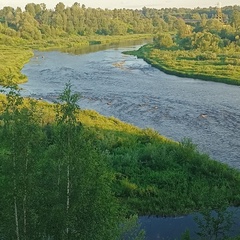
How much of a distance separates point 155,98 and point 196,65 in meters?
21.2

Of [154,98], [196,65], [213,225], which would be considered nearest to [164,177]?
[213,225]

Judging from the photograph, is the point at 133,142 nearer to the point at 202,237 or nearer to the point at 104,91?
the point at 202,237

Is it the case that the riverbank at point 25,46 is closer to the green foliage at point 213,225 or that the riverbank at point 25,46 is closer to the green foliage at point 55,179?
the green foliage at point 213,225

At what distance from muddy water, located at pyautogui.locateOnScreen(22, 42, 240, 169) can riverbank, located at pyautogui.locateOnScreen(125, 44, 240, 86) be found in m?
1.83

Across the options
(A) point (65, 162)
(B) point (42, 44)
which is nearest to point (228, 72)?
(A) point (65, 162)

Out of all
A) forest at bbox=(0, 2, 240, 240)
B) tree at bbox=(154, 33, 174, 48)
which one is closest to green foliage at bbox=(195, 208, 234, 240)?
forest at bbox=(0, 2, 240, 240)

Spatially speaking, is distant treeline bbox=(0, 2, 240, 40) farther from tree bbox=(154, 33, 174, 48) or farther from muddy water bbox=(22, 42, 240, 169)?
muddy water bbox=(22, 42, 240, 169)

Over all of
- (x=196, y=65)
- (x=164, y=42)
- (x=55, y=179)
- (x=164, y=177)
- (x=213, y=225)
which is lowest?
(x=164, y=177)

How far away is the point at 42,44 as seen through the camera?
97.3 m

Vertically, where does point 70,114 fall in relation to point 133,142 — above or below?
above

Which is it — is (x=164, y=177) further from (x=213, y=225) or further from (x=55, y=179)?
(x=55, y=179)

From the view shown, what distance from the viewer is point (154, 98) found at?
4134cm

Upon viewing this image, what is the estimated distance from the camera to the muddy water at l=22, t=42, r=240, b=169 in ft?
97.7

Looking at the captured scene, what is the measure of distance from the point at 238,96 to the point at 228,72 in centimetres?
1182
